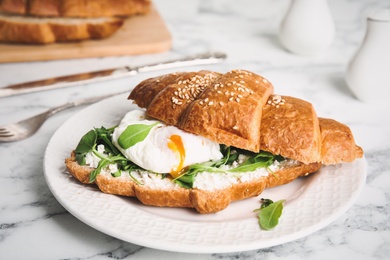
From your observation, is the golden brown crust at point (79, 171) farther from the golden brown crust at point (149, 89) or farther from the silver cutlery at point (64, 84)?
the silver cutlery at point (64, 84)

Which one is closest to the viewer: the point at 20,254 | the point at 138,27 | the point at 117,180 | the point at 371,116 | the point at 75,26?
the point at 20,254

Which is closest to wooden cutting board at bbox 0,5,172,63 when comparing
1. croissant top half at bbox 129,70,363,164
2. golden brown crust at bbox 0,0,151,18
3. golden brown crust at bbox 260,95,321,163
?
golden brown crust at bbox 0,0,151,18

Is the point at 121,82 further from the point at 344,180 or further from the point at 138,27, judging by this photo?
the point at 344,180

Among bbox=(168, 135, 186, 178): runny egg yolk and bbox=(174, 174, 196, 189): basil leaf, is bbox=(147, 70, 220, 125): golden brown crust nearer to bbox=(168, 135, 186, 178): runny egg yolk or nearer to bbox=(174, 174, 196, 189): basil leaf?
bbox=(168, 135, 186, 178): runny egg yolk

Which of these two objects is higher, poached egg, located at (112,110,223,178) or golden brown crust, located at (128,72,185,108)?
golden brown crust, located at (128,72,185,108)

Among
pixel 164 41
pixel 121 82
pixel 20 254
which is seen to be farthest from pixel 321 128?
pixel 164 41

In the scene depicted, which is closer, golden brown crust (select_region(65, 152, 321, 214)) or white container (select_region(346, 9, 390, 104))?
golden brown crust (select_region(65, 152, 321, 214))
